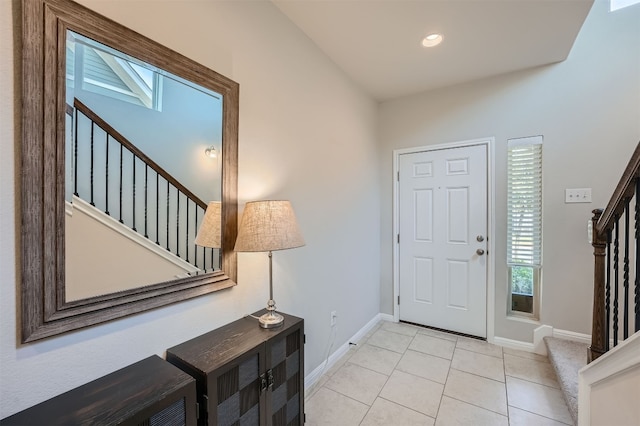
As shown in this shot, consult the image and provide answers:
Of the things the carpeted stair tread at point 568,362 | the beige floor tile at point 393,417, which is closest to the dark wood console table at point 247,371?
the beige floor tile at point 393,417

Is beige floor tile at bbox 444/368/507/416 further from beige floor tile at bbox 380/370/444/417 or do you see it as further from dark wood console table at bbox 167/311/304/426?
dark wood console table at bbox 167/311/304/426

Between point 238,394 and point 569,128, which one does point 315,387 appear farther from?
point 569,128

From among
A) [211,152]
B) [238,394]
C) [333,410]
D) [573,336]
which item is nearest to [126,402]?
[238,394]

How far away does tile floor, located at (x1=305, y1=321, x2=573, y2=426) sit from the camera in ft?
5.73

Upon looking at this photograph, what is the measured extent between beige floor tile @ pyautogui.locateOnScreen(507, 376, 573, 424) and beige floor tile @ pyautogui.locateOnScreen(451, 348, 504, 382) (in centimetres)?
12

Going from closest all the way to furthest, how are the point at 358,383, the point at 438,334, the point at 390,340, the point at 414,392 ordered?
the point at 414,392, the point at 358,383, the point at 390,340, the point at 438,334

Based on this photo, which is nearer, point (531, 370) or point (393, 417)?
point (393, 417)

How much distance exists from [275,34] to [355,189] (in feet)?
4.83

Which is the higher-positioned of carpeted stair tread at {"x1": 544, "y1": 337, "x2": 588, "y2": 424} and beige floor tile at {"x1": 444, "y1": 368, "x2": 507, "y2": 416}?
carpeted stair tread at {"x1": 544, "y1": 337, "x2": 588, "y2": 424}

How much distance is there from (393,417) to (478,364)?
104 centimetres

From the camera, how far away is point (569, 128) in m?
2.37

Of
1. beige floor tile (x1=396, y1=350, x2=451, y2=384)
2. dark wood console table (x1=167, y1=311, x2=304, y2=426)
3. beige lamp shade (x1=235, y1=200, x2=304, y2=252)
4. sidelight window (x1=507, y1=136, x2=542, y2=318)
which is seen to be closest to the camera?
dark wood console table (x1=167, y1=311, x2=304, y2=426)

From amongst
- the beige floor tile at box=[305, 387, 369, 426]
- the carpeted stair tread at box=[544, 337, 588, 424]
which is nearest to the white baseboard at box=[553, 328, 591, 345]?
the carpeted stair tread at box=[544, 337, 588, 424]

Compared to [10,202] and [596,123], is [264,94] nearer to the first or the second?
[10,202]
